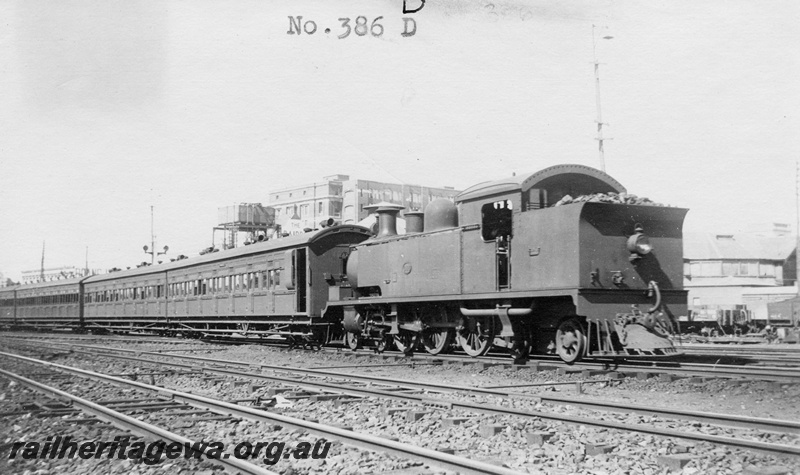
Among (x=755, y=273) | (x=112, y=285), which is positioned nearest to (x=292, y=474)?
Answer: (x=112, y=285)

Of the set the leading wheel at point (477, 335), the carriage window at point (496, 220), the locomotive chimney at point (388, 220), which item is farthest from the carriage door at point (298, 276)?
the carriage window at point (496, 220)

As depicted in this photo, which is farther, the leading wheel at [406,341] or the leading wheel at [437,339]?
the leading wheel at [406,341]

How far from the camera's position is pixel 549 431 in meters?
7.16

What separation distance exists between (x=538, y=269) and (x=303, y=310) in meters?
9.71

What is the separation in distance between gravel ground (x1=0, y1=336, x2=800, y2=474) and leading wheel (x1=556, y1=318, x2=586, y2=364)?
78cm

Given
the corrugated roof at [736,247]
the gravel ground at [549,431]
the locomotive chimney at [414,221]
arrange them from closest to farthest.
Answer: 1. the gravel ground at [549,431]
2. the locomotive chimney at [414,221]
3. the corrugated roof at [736,247]

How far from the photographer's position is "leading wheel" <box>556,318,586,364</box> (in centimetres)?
1214

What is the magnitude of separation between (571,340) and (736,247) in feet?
168

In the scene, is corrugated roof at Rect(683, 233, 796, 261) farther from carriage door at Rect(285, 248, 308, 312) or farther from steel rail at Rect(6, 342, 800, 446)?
steel rail at Rect(6, 342, 800, 446)

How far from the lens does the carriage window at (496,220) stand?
13367mm

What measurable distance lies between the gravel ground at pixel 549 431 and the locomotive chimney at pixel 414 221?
19.2 feet

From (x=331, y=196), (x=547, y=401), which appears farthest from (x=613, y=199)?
(x=331, y=196)

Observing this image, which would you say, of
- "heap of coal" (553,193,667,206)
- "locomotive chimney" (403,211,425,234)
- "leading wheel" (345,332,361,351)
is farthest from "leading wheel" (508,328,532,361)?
"leading wheel" (345,332,361,351)

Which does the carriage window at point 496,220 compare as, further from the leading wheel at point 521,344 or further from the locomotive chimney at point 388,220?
the locomotive chimney at point 388,220
